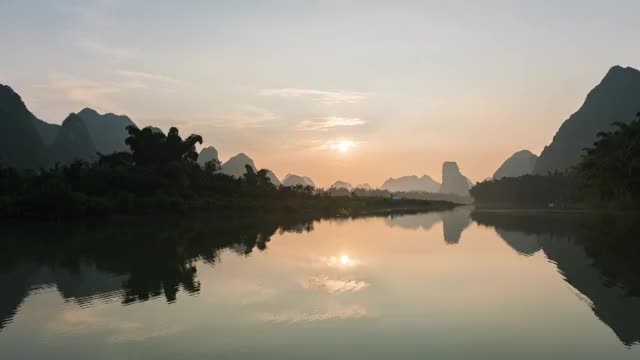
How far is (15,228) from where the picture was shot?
39000mm

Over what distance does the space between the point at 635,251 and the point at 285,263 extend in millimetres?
15580

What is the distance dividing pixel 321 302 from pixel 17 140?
14029cm

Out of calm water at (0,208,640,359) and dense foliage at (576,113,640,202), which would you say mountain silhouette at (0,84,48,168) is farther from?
dense foliage at (576,113,640,202)

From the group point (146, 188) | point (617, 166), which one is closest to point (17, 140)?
point (146, 188)

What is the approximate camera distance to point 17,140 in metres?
129

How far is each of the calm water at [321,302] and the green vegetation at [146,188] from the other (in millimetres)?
23000

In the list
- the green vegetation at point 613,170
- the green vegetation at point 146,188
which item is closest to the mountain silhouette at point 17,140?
the green vegetation at point 146,188

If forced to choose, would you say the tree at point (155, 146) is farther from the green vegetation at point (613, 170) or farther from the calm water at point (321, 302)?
the green vegetation at point (613, 170)

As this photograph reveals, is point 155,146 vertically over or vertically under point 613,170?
over

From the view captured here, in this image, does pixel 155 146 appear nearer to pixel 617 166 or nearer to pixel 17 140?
pixel 617 166

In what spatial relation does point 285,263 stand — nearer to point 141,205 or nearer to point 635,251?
point 635,251

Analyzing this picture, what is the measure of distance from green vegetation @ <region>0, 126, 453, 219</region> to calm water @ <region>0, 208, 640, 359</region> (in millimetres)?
23000

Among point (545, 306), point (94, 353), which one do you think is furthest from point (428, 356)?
point (94, 353)

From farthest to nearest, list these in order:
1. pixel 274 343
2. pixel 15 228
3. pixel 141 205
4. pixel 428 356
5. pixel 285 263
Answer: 1. pixel 141 205
2. pixel 15 228
3. pixel 285 263
4. pixel 274 343
5. pixel 428 356
